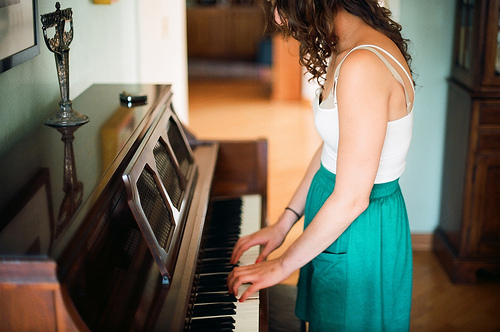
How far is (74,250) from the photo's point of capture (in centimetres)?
100

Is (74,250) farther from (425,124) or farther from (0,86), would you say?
(425,124)

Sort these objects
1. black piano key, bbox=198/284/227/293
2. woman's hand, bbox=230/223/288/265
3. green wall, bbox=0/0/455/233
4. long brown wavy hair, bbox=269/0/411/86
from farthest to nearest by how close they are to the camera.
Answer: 1. green wall, bbox=0/0/455/233
2. woman's hand, bbox=230/223/288/265
3. black piano key, bbox=198/284/227/293
4. long brown wavy hair, bbox=269/0/411/86

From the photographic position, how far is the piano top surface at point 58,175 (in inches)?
39.0

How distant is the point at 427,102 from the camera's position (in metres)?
3.33

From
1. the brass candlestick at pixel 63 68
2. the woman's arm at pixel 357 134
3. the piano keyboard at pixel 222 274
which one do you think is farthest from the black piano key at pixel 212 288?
the brass candlestick at pixel 63 68

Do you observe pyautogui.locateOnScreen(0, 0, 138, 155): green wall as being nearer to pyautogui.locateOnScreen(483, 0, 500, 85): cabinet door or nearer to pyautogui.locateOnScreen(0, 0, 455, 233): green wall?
pyautogui.locateOnScreen(0, 0, 455, 233): green wall

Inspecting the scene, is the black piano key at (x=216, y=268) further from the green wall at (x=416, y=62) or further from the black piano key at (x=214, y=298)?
the green wall at (x=416, y=62)

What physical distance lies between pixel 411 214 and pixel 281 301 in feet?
5.39

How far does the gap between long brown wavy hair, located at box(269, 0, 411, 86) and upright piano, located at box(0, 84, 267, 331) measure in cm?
52

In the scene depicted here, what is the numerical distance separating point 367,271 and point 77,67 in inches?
54.8

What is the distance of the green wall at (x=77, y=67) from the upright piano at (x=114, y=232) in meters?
0.11

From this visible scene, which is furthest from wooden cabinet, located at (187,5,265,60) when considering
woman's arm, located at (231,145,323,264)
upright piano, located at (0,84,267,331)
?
woman's arm, located at (231,145,323,264)

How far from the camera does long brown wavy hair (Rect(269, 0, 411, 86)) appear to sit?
4.49 feet

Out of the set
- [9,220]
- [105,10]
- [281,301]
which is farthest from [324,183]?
[105,10]
